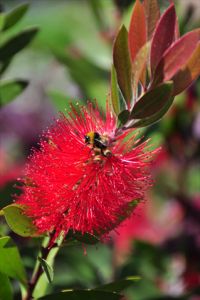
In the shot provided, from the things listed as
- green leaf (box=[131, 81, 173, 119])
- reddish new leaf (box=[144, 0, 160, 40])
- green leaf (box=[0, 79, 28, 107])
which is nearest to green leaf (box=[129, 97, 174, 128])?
green leaf (box=[131, 81, 173, 119])

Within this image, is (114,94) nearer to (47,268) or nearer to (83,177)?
(83,177)

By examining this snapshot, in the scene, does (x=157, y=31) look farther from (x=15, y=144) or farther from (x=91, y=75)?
(x=15, y=144)

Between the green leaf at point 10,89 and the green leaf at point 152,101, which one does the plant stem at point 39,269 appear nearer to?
the green leaf at point 152,101

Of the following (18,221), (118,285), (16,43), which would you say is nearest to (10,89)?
(16,43)

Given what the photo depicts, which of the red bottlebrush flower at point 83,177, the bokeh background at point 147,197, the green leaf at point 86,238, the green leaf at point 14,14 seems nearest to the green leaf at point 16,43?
the green leaf at point 14,14

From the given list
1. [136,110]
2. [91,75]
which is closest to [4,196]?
[136,110]
